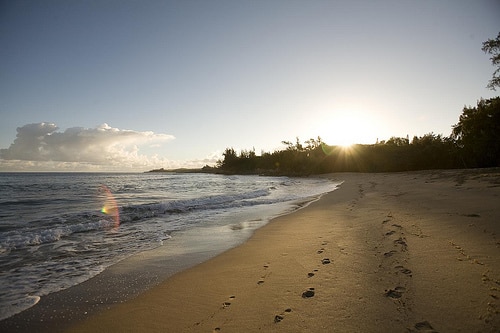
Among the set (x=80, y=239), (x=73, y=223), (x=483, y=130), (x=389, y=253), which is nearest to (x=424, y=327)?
(x=389, y=253)

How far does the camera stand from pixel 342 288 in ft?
10.6

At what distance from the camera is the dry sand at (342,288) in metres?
2.52

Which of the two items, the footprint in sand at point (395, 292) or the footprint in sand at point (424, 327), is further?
the footprint in sand at point (395, 292)

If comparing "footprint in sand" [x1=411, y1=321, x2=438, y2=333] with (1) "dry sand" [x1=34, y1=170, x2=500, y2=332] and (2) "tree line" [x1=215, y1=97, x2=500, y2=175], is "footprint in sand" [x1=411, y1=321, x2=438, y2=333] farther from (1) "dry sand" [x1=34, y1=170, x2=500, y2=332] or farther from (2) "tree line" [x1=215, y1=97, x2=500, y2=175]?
(2) "tree line" [x1=215, y1=97, x2=500, y2=175]

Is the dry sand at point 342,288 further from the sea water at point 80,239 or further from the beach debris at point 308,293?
the sea water at point 80,239

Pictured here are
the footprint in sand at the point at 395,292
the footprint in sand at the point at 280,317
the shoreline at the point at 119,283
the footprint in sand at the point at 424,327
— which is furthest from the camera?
the shoreline at the point at 119,283

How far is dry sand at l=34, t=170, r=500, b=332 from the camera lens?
2523 millimetres

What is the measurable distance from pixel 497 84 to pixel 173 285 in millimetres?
23137

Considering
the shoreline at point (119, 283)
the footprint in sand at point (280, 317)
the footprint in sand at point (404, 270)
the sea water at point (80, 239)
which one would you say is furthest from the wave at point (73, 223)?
the footprint in sand at point (404, 270)

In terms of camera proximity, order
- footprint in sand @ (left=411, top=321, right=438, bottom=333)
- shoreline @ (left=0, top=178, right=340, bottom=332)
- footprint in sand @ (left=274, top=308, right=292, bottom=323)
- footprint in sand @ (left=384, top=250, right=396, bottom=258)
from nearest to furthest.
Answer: footprint in sand @ (left=411, top=321, right=438, bottom=333)
footprint in sand @ (left=274, top=308, right=292, bottom=323)
shoreline @ (left=0, top=178, right=340, bottom=332)
footprint in sand @ (left=384, top=250, right=396, bottom=258)

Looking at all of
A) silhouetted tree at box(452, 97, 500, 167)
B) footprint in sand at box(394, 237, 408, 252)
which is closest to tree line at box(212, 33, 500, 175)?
silhouetted tree at box(452, 97, 500, 167)

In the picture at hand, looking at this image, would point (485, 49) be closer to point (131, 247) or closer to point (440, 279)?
point (440, 279)

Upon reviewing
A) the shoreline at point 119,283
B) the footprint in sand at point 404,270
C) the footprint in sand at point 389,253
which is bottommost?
the shoreline at point 119,283

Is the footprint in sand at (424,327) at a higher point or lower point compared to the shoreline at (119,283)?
higher
